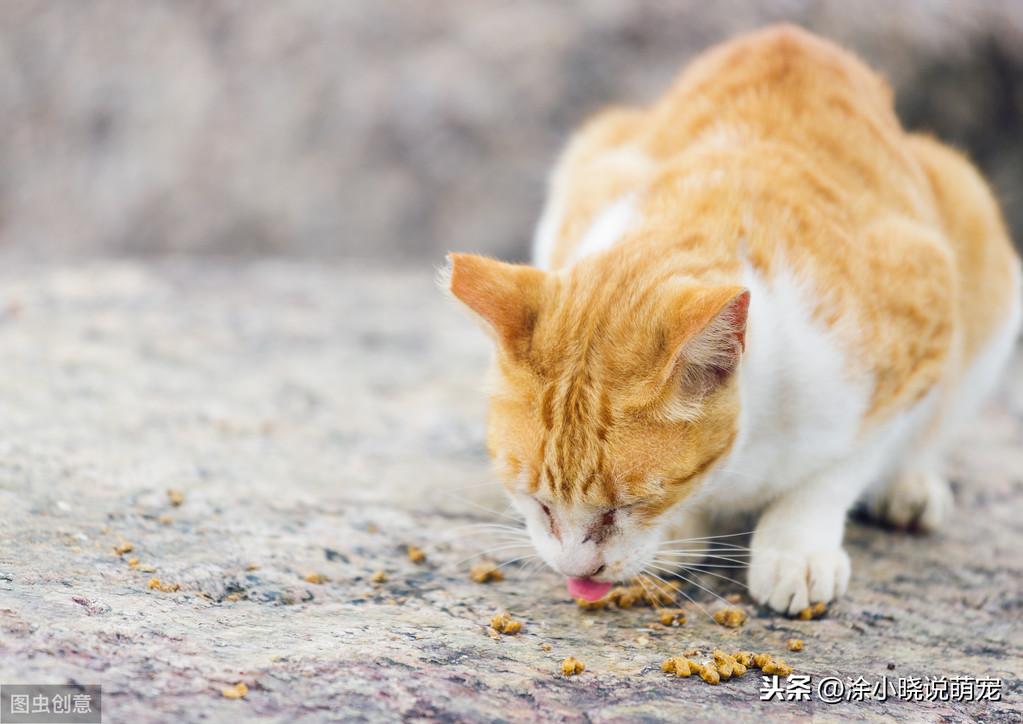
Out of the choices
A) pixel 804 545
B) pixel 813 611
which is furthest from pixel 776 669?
pixel 804 545

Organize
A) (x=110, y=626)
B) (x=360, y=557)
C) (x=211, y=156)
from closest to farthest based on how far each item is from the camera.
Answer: (x=110, y=626)
(x=360, y=557)
(x=211, y=156)

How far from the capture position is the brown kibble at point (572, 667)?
6.26 ft

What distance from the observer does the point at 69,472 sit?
8.39 ft

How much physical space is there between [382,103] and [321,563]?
416 centimetres

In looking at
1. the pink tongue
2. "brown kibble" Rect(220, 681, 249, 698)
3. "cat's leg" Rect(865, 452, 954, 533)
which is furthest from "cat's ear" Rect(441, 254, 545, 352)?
"cat's leg" Rect(865, 452, 954, 533)

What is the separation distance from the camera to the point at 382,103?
602 centimetres

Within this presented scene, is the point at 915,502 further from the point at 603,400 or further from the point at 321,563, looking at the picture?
the point at 321,563

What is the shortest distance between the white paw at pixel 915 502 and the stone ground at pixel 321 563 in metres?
0.06

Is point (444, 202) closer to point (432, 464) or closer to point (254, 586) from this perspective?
point (432, 464)

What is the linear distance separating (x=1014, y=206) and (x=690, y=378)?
4.42 metres

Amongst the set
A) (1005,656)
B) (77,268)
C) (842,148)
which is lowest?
(1005,656)

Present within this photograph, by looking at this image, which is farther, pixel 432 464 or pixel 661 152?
pixel 432 464

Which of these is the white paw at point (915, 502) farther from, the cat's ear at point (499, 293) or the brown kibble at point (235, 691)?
the brown kibble at point (235, 691)

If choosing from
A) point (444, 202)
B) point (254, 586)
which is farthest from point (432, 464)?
point (444, 202)
